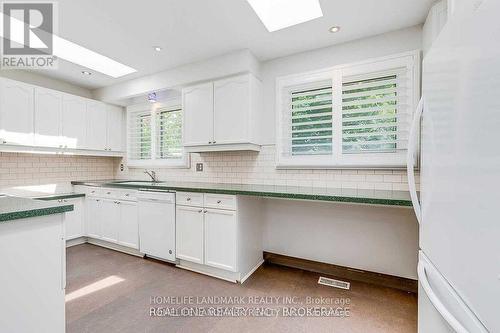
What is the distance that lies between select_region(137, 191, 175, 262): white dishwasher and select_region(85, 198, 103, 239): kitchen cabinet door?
35.8 inches

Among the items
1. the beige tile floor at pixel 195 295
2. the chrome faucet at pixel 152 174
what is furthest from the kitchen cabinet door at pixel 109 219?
the chrome faucet at pixel 152 174

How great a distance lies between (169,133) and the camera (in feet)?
11.7

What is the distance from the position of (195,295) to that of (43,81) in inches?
145

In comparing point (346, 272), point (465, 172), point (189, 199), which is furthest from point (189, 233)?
point (465, 172)

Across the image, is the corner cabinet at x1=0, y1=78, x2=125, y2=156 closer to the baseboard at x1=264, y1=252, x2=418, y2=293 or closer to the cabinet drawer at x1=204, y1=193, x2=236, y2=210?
the cabinet drawer at x1=204, y1=193, x2=236, y2=210

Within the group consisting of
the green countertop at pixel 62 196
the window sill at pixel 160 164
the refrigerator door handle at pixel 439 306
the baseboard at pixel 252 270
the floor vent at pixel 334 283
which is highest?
the window sill at pixel 160 164

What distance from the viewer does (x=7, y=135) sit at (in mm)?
2645

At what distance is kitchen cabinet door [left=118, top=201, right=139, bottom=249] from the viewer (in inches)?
113

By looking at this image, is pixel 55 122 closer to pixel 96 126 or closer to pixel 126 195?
pixel 96 126

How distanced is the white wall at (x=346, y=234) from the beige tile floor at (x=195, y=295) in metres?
0.23

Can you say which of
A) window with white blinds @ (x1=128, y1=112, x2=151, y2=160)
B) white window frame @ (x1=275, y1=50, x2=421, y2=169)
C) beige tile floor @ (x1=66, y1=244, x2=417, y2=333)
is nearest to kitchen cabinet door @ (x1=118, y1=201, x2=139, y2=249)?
beige tile floor @ (x1=66, y1=244, x2=417, y2=333)

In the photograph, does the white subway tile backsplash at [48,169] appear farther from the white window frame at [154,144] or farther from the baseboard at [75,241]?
the baseboard at [75,241]

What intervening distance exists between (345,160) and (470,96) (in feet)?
5.61

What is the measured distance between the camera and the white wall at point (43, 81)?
9.71 ft
